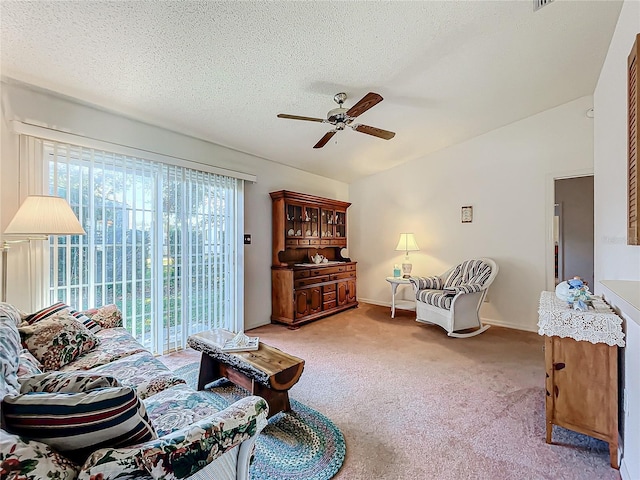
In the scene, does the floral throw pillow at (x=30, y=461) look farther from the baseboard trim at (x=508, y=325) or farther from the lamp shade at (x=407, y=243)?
the baseboard trim at (x=508, y=325)

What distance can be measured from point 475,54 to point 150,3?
96.9 inches

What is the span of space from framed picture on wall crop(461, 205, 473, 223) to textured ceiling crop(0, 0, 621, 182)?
57.2 inches

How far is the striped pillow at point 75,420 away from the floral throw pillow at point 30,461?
0.04m

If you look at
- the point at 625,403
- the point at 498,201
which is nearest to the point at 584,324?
the point at 625,403

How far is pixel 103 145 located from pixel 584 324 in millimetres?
3816

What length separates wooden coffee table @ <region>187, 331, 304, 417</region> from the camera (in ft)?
6.04

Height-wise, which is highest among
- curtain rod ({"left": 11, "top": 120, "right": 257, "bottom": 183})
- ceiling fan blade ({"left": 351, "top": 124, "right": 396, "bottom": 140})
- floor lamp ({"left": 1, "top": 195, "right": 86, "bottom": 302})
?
ceiling fan blade ({"left": 351, "top": 124, "right": 396, "bottom": 140})

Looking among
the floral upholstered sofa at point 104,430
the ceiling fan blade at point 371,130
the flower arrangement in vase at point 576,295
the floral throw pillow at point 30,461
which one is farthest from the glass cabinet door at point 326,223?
the floral throw pillow at point 30,461

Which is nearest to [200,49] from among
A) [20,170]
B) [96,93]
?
[96,93]

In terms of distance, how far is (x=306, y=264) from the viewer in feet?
15.0

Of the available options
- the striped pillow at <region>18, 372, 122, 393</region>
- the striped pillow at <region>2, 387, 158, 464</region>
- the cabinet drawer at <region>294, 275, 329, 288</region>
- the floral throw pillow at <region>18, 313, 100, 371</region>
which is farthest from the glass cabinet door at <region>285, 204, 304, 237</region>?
the striped pillow at <region>2, 387, 158, 464</region>

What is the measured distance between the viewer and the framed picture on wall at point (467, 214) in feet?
14.5

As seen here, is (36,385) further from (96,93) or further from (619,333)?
(619,333)

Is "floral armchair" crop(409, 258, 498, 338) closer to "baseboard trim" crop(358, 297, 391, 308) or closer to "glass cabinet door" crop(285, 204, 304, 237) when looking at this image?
"baseboard trim" crop(358, 297, 391, 308)
